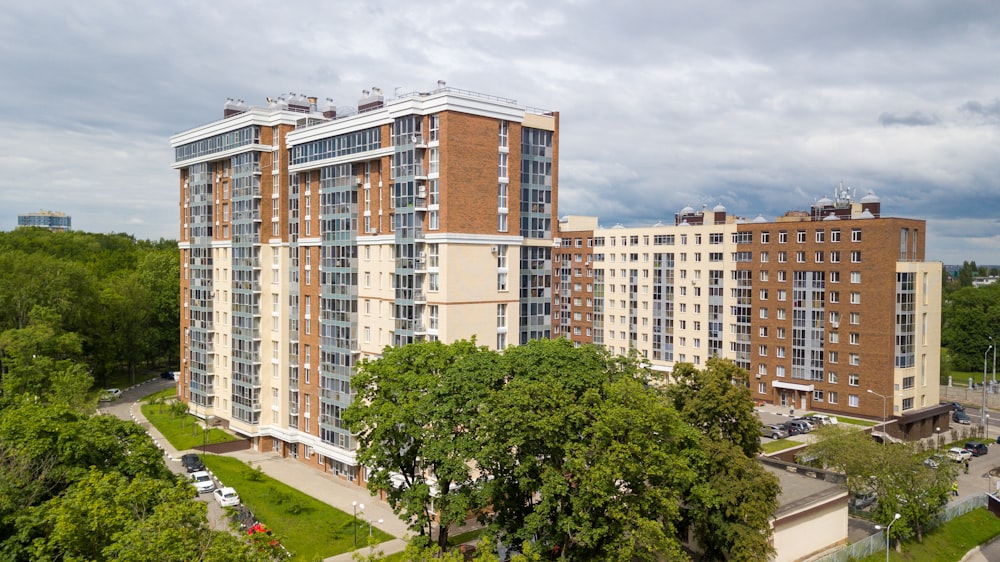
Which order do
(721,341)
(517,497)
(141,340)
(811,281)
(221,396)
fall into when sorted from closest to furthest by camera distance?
(517,497) < (221,396) < (811,281) < (721,341) < (141,340)

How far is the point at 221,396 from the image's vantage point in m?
68.3

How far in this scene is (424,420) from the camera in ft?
115

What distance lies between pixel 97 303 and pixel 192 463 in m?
41.5

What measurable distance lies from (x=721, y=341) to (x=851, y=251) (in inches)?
724

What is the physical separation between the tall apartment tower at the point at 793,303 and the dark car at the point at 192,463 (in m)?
51.0


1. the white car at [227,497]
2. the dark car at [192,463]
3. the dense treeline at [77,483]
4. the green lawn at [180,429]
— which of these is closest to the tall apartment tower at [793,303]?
the green lawn at [180,429]

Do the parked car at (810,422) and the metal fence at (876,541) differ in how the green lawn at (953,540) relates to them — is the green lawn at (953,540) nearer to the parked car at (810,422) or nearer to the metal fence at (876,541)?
the metal fence at (876,541)

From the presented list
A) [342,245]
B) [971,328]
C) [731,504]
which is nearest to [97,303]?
[342,245]

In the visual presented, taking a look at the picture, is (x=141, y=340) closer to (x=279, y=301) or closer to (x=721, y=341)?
(x=279, y=301)

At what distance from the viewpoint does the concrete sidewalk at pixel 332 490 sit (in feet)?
141

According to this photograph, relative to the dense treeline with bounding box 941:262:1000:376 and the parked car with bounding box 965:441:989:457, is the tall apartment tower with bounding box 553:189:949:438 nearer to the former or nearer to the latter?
the parked car with bounding box 965:441:989:457

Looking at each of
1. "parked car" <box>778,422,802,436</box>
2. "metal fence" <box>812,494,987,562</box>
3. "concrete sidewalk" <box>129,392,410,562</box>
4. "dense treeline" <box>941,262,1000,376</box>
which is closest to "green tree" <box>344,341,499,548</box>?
"concrete sidewalk" <box>129,392,410,562</box>

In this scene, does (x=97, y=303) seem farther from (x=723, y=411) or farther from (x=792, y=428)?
(x=792, y=428)

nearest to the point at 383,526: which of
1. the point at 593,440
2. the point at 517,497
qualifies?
the point at 517,497
